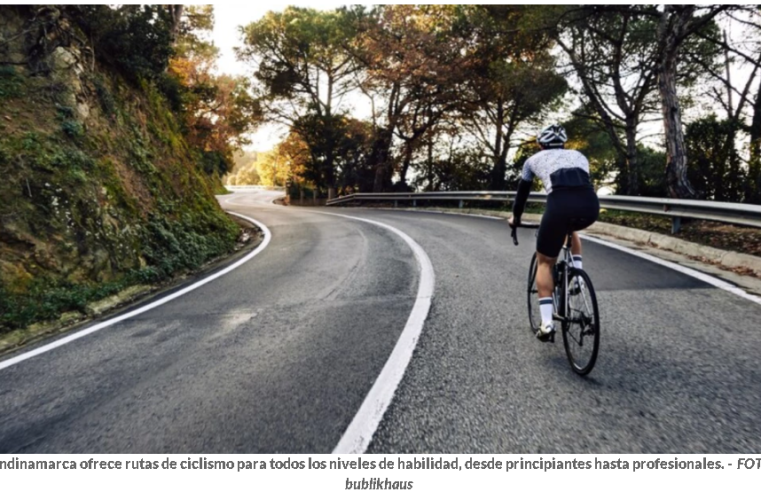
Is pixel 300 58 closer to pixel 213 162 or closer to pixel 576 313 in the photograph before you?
pixel 213 162

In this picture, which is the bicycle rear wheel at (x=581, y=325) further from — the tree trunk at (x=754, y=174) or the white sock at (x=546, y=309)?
the tree trunk at (x=754, y=174)

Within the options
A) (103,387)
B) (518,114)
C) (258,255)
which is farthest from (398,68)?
(103,387)

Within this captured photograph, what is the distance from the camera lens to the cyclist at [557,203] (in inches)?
125

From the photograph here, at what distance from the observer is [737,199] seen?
9.51m

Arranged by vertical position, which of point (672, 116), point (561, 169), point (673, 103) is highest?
point (673, 103)

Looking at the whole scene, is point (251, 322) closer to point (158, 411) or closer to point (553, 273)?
point (158, 411)

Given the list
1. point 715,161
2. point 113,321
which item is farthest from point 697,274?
point 113,321

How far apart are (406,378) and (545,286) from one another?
1.48 meters

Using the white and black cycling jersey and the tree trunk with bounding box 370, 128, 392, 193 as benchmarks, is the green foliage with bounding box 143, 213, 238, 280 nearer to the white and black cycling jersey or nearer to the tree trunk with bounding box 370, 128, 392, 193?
the white and black cycling jersey

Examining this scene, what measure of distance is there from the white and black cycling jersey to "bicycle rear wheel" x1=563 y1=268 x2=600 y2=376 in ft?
2.37

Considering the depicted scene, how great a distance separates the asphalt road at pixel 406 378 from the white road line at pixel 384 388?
2.6 inches

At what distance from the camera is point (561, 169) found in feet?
10.6

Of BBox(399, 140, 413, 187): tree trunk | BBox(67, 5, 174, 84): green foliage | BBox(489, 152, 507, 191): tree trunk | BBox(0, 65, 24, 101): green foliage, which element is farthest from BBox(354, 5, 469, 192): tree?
BBox(0, 65, 24, 101): green foliage
